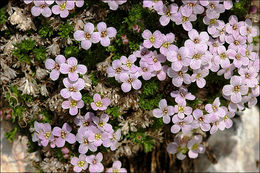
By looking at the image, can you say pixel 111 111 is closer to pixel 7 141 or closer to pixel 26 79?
pixel 26 79

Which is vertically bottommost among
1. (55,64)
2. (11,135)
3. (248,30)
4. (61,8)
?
(11,135)

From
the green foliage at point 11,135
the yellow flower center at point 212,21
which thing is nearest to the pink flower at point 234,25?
the yellow flower center at point 212,21

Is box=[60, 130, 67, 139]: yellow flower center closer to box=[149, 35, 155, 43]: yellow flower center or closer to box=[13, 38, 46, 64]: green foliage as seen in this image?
box=[13, 38, 46, 64]: green foliage

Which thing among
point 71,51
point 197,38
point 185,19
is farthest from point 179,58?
point 71,51

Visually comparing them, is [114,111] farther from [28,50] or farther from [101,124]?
[28,50]

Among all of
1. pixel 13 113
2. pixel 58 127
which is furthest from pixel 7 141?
pixel 58 127

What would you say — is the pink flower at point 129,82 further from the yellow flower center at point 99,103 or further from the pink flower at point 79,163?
the pink flower at point 79,163
